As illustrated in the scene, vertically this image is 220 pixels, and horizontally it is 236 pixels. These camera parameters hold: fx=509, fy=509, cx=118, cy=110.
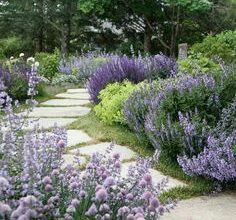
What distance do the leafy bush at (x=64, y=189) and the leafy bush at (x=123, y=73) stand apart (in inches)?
159

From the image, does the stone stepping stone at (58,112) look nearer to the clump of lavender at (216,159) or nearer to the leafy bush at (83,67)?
the clump of lavender at (216,159)

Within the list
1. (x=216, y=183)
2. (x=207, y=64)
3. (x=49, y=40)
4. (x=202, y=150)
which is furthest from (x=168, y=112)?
(x=49, y=40)

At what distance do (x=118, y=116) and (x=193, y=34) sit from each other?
520 inches

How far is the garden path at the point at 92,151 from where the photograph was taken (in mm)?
2742

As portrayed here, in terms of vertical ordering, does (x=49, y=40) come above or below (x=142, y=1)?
below

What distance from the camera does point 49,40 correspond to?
20.2m

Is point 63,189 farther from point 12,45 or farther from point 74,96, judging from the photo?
point 12,45

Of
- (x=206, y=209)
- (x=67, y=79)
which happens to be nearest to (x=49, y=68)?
(x=67, y=79)

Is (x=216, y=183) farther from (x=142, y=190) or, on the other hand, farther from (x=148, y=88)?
(x=148, y=88)

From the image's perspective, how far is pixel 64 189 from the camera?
6.73 ft

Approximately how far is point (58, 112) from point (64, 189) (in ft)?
13.4

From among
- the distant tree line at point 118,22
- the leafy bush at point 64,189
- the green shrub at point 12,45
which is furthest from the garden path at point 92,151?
the green shrub at point 12,45

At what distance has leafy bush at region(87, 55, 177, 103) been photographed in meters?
6.41

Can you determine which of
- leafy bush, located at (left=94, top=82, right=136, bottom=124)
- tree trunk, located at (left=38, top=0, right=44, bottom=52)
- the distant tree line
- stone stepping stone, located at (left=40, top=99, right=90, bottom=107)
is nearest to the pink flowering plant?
leafy bush, located at (left=94, top=82, right=136, bottom=124)
